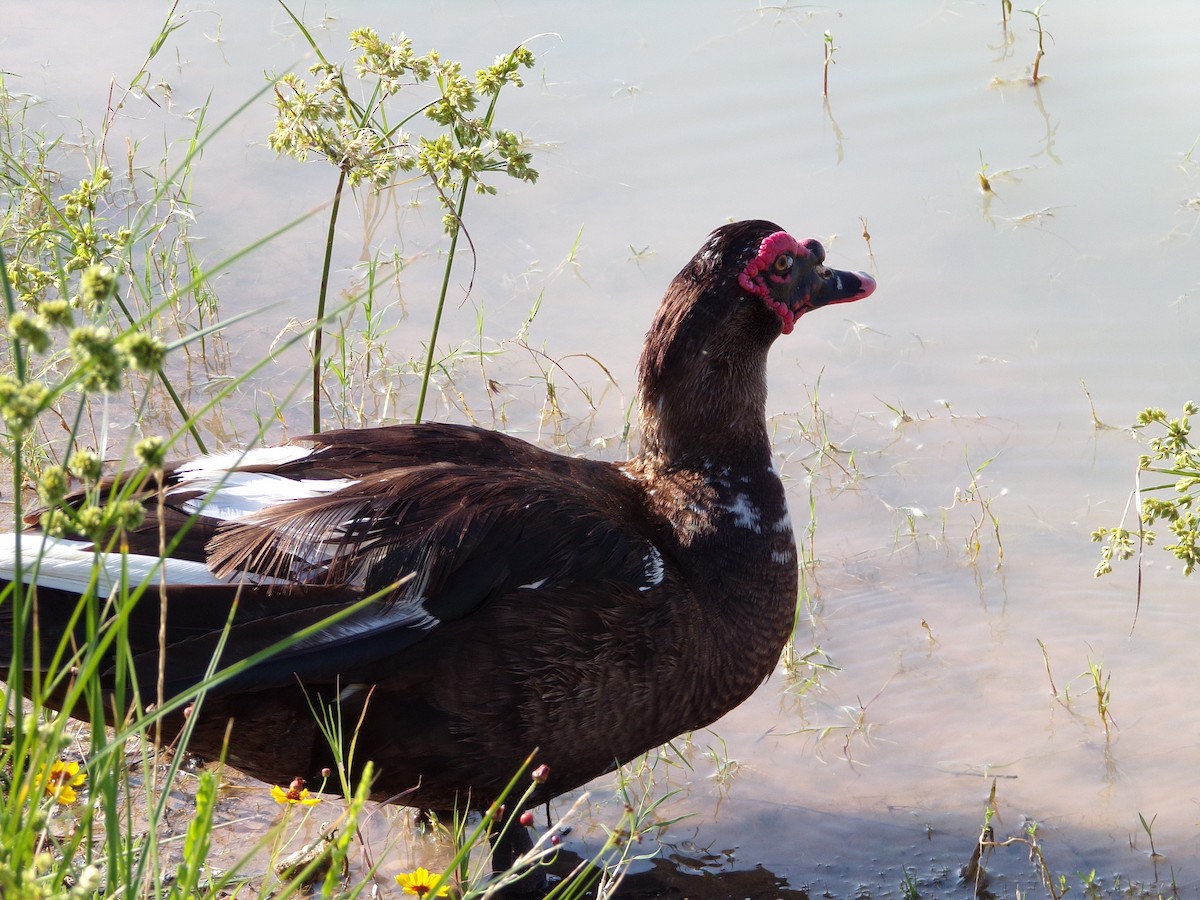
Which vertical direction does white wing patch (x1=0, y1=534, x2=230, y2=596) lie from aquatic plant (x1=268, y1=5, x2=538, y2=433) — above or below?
below

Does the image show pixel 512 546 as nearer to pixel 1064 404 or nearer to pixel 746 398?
pixel 746 398

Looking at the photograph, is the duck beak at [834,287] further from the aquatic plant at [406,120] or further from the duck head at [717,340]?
the aquatic plant at [406,120]

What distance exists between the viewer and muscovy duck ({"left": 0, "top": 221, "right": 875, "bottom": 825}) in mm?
3135

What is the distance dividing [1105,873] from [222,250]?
14.9 feet

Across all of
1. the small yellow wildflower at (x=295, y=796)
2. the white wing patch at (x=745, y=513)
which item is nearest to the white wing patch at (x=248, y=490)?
the small yellow wildflower at (x=295, y=796)

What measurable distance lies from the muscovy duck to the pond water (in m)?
0.56

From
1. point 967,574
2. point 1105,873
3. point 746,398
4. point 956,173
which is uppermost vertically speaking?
point 956,173

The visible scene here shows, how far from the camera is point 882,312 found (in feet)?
20.0

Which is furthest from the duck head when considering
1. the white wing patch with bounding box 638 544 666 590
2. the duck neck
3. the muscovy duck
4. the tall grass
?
the tall grass

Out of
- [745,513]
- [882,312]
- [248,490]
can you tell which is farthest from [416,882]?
[882,312]

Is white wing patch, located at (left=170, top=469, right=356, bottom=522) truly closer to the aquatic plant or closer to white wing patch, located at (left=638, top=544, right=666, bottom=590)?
the aquatic plant

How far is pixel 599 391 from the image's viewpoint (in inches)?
225

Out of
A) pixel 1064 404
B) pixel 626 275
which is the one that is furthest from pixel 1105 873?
pixel 626 275

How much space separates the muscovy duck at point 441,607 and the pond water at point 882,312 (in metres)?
0.56
